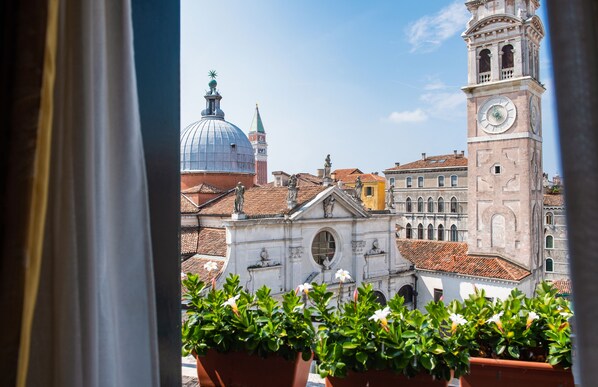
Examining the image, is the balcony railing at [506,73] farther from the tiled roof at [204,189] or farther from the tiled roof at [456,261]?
the tiled roof at [204,189]

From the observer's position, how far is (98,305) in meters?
0.82

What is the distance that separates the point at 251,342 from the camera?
1.61 meters

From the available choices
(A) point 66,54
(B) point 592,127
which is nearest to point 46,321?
(A) point 66,54

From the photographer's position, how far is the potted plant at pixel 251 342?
160 cm

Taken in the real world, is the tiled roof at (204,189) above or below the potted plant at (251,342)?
above

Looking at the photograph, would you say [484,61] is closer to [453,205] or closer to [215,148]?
[453,205]

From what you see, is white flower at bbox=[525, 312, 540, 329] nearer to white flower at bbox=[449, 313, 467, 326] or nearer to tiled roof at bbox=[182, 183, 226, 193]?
white flower at bbox=[449, 313, 467, 326]

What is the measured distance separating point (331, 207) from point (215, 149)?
204 inches

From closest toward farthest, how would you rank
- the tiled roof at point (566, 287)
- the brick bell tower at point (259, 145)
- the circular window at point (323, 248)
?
the tiled roof at point (566, 287)
the circular window at point (323, 248)
the brick bell tower at point (259, 145)

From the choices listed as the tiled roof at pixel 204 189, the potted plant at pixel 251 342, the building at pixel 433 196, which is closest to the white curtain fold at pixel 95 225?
the potted plant at pixel 251 342

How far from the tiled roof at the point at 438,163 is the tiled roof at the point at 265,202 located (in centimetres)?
1131

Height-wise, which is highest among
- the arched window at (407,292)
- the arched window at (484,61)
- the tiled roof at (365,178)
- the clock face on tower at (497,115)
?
the arched window at (484,61)

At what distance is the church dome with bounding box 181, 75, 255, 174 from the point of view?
15.8 meters

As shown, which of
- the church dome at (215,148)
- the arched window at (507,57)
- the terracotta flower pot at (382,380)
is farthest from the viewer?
the church dome at (215,148)
